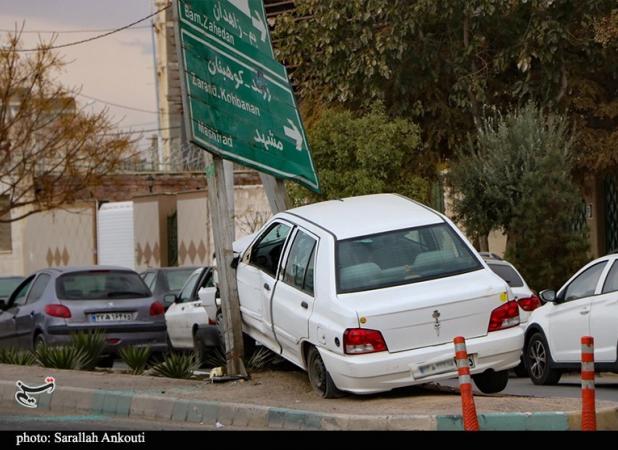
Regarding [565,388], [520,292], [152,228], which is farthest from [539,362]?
[152,228]

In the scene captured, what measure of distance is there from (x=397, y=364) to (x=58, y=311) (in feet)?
28.0

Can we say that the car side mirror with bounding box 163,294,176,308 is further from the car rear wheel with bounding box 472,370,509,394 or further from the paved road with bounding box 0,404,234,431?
the car rear wheel with bounding box 472,370,509,394

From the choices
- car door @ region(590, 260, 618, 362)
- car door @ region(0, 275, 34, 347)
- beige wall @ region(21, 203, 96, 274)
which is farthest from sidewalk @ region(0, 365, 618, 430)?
beige wall @ region(21, 203, 96, 274)

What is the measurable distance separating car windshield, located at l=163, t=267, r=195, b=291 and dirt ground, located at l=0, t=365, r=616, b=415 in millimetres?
8899

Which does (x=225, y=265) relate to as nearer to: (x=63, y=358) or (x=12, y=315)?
(x=63, y=358)

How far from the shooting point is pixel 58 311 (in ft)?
64.5

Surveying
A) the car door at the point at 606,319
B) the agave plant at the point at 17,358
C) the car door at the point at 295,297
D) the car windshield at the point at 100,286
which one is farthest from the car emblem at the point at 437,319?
the car windshield at the point at 100,286

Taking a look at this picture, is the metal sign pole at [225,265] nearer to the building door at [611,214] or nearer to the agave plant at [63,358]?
the agave plant at [63,358]

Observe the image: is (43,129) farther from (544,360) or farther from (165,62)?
(544,360)

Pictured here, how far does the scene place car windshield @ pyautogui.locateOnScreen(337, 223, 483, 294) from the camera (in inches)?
509

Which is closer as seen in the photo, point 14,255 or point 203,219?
point 203,219

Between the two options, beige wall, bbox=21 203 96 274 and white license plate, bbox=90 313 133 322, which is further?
beige wall, bbox=21 203 96 274

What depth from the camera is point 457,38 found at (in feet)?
95.0

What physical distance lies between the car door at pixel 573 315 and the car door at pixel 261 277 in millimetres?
4094
